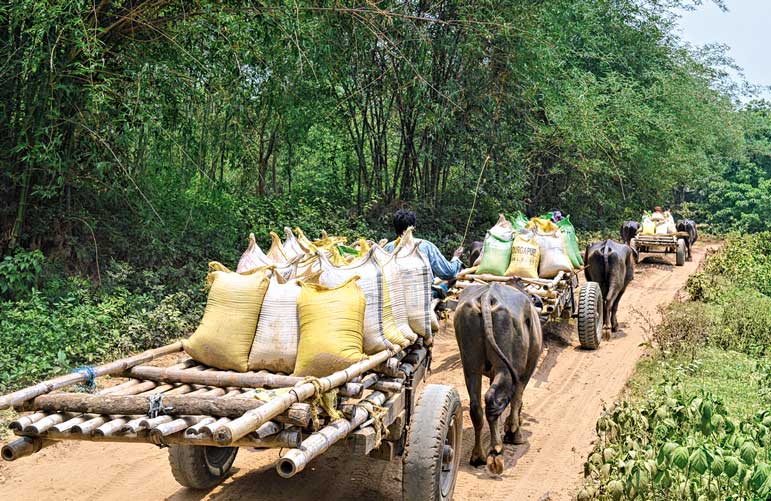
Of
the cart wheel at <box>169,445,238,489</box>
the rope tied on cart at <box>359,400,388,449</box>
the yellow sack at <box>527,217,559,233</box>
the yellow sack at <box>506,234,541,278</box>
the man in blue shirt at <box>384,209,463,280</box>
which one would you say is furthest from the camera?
the yellow sack at <box>527,217,559,233</box>

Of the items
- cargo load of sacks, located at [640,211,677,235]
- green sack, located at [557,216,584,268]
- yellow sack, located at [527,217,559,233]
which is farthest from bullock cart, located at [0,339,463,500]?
cargo load of sacks, located at [640,211,677,235]

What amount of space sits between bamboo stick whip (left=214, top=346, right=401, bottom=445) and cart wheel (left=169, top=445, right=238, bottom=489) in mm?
1464

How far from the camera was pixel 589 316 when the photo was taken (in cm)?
887

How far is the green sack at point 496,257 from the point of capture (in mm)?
8773

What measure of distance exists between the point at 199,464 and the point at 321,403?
63.1 inches

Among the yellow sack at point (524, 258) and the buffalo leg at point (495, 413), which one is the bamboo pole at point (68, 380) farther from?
the yellow sack at point (524, 258)

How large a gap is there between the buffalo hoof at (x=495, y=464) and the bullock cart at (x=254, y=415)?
2.39 feet

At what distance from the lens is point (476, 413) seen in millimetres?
5352

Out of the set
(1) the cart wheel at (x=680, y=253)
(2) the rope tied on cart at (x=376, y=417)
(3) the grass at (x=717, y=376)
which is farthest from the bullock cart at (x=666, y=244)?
(2) the rope tied on cart at (x=376, y=417)

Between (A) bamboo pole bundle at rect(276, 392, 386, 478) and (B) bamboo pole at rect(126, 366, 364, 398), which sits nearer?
(A) bamboo pole bundle at rect(276, 392, 386, 478)

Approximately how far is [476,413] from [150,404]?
2.74 m

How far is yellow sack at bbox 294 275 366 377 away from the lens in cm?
405

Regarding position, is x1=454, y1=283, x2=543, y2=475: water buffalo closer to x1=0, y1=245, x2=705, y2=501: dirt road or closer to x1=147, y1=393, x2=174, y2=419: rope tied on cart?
x1=0, y1=245, x2=705, y2=501: dirt road

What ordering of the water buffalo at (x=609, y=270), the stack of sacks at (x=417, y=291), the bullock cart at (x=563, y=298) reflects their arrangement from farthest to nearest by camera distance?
the water buffalo at (x=609, y=270) → the bullock cart at (x=563, y=298) → the stack of sacks at (x=417, y=291)
